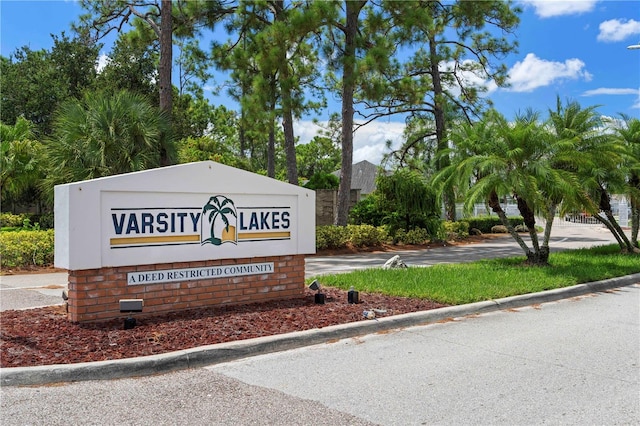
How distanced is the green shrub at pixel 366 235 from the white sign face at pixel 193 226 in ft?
37.4

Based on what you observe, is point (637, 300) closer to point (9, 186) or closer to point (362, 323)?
point (362, 323)

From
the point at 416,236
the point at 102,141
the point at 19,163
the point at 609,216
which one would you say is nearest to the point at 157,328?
the point at 102,141

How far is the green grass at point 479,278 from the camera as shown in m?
9.34

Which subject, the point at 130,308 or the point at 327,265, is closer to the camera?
the point at 130,308

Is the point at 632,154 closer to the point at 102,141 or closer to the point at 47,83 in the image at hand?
the point at 102,141

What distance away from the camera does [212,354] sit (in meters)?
5.87

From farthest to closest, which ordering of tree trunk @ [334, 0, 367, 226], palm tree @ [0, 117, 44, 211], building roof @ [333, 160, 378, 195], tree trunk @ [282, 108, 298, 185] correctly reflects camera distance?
building roof @ [333, 160, 378, 195] → tree trunk @ [282, 108, 298, 185] → palm tree @ [0, 117, 44, 211] → tree trunk @ [334, 0, 367, 226]

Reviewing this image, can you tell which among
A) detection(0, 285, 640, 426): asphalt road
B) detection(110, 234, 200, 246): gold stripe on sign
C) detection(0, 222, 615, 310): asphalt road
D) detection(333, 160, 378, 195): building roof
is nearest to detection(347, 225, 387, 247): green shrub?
detection(0, 222, 615, 310): asphalt road

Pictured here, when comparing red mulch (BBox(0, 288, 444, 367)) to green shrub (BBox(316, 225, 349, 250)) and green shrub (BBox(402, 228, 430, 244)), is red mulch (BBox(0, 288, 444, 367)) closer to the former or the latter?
green shrub (BBox(316, 225, 349, 250))

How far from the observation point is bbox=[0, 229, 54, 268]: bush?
43.4 ft

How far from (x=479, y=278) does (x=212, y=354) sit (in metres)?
6.44

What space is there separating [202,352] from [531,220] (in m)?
9.13

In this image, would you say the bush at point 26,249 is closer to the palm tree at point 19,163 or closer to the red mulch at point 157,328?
the red mulch at point 157,328

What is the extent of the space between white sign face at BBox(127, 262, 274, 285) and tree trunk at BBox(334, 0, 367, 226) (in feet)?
40.5
